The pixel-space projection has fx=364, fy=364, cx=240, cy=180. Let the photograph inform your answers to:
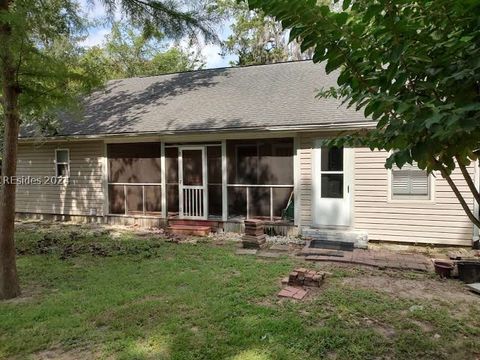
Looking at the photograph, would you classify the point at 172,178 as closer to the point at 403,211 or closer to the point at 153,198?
the point at 153,198

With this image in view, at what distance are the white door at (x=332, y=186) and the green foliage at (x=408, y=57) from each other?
6431mm

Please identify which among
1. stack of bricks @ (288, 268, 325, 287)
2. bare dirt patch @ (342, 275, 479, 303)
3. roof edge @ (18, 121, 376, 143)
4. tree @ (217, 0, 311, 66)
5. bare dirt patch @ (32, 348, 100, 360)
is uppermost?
tree @ (217, 0, 311, 66)

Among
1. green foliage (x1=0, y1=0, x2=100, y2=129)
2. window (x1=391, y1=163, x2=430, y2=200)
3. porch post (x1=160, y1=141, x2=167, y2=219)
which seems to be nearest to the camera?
green foliage (x1=0, y1=0, x2=100, y2=129)

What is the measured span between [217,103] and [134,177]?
324cm

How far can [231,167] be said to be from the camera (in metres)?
10.0

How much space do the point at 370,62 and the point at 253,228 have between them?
6.25 metres

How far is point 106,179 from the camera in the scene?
1084cm

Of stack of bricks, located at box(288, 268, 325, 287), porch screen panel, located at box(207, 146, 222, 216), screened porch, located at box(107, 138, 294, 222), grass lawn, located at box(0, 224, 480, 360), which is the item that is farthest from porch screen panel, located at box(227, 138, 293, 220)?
stack of bricks, located at box(288, 268, 325, 287)

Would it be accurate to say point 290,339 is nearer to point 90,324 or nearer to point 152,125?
point 90,324

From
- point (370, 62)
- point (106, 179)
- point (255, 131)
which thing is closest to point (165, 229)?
point (106, 179)

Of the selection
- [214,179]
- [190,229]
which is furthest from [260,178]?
[190,229]

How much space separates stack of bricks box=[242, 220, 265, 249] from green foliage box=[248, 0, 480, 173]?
237 inches

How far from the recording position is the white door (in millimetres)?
8008

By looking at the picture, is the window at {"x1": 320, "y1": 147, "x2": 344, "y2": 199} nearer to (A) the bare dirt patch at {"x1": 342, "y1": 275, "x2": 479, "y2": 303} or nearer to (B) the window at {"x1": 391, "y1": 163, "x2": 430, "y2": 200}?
(B) the window at {"x1": 391, "y1": 163, "x2": 430, "y2": 200}
